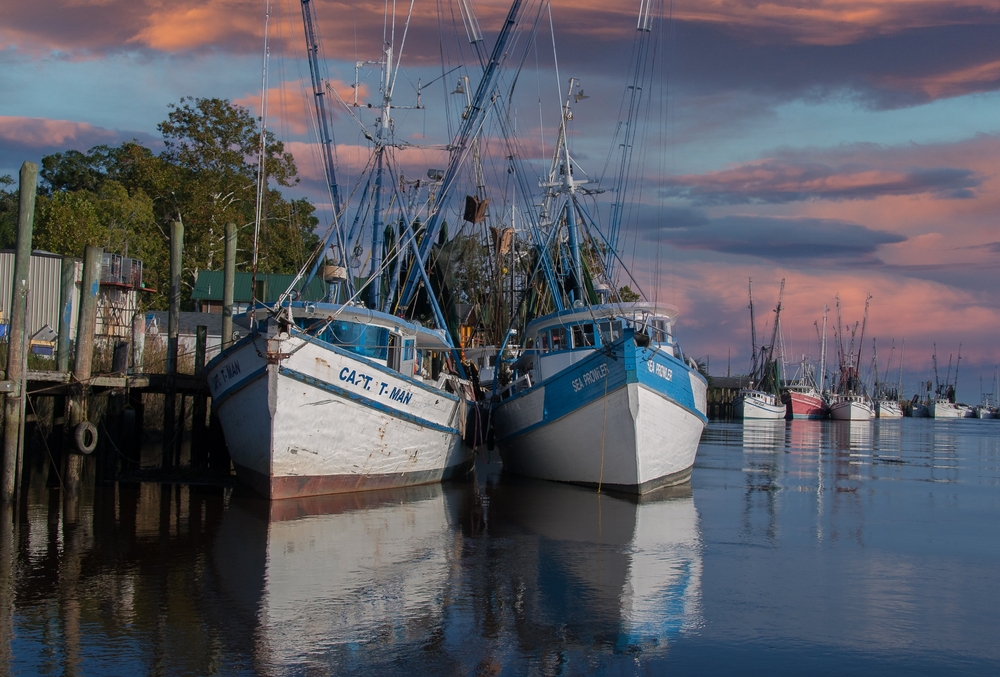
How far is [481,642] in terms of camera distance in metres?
9.38

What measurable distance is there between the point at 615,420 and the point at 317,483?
245 inches

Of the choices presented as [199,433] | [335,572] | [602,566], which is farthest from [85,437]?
[602,566]

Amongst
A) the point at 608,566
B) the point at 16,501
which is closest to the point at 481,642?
the point at 608,566

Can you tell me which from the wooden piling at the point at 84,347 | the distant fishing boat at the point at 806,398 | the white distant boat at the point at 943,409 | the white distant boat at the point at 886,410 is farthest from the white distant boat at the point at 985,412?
the wooden piling at the point at 84,347

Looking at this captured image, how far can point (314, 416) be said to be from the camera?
691 inches

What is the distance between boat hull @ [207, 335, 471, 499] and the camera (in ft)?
56.0

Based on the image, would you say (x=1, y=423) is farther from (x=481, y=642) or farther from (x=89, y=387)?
(x=481, y=642)

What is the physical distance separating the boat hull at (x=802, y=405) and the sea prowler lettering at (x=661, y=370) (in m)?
75.5

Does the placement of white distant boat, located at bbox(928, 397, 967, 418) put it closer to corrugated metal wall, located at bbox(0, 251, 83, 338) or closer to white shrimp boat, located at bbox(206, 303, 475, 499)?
corrugated metal wall, located at bbox(0, 251, 83, 338)

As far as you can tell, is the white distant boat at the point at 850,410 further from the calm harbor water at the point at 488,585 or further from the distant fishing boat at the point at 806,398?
the calm harbor water at the point at 488,585

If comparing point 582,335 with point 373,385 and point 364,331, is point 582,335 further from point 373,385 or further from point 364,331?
point 373,385

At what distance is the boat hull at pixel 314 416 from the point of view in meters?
17.1

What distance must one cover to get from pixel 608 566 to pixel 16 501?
10718mm

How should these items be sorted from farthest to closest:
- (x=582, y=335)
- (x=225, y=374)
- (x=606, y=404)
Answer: (x=582, y=335) → (x=606, y=404) → (x=225, y=374)
